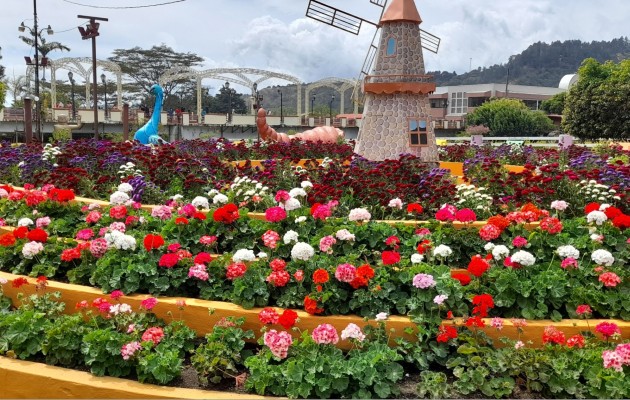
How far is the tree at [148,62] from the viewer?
60531 mm

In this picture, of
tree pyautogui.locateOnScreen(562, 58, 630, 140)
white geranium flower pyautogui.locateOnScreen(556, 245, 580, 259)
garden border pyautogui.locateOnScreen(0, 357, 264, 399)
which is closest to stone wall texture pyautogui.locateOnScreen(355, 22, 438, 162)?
white geranium flower pyautogui.locateOnScreen(556, 245, 580, 259)

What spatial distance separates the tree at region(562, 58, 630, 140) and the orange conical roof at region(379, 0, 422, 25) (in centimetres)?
2115

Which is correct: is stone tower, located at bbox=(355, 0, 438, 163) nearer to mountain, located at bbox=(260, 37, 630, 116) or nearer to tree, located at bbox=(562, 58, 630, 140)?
tree, located at bbox=(562, 58, 630, 140)

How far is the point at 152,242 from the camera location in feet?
14.9

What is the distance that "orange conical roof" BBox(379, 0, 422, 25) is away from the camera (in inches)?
453

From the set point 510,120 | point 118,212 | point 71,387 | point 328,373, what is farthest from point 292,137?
point 510,120

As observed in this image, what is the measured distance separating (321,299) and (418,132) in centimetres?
804

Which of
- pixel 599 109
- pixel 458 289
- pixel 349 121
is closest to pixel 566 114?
pixel 599 109

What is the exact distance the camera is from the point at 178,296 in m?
4.48

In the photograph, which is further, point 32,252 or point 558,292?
point 32,252

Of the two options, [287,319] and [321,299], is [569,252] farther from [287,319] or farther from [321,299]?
[287,319]

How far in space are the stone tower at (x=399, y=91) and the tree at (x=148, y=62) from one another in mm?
51889

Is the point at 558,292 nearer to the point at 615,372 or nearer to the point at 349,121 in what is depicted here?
the point at 615,372

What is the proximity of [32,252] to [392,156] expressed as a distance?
26.4ft
